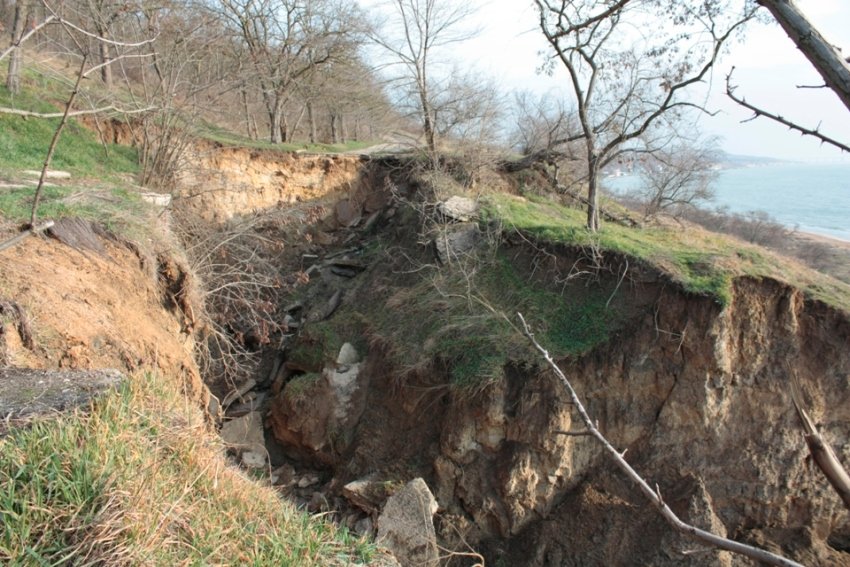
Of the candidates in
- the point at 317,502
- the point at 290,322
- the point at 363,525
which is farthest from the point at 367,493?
the point at 290,322

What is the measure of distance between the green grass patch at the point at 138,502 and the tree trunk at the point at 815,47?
301cm

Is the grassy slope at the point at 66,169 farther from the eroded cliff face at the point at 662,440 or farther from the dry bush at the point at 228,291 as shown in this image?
the eroded cliff face at the point at 662,440

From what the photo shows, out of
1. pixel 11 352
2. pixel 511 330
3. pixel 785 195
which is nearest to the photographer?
pixel 11 352

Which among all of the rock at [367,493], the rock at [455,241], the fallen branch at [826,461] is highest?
the rock at [455,241]

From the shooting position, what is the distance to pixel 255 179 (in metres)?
14.6

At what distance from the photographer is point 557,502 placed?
9180 mm

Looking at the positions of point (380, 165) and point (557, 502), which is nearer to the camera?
point (557, 502)

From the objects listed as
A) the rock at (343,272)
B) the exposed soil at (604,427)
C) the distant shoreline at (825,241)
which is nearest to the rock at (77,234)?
the exposed soil at (604,427)

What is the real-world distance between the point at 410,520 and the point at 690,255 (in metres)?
6.71

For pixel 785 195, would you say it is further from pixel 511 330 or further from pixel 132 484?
pixel 132 484

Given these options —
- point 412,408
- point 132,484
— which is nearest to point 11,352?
point 132,484

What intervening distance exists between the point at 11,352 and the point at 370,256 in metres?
10.2

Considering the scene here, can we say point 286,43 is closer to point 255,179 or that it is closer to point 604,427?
point 255,179

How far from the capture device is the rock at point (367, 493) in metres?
9.23
